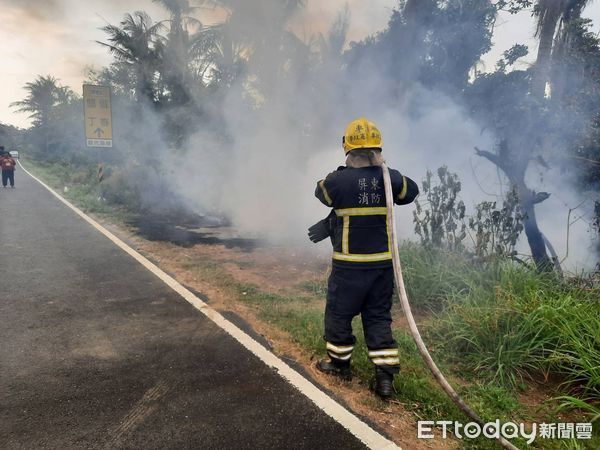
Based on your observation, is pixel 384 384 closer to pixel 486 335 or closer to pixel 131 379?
pixel 486 335

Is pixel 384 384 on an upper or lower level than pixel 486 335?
lower

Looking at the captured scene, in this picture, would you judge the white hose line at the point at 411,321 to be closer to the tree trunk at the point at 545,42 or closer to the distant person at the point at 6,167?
the tree trunk at the point at 545,42

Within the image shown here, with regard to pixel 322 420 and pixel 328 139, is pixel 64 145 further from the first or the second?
pixel 322 420

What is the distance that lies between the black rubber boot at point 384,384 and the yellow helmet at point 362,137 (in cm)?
159

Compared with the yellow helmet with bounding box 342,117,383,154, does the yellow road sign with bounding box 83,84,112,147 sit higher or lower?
higher

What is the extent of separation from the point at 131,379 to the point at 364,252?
1910 millimetres

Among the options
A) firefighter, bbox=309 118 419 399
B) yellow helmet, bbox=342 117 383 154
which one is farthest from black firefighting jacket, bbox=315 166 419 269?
yellow helmet, bbox=342 117 383 154

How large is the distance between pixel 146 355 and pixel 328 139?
8.16 m

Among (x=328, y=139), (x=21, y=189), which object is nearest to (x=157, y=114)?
(x=328, y=139)

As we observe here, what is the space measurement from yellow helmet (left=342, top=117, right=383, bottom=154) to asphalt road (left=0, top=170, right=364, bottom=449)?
180 cm

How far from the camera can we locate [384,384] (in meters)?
2.68

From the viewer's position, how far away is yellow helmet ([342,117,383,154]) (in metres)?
2.78

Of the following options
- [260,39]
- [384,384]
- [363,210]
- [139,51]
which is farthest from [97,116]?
[384,384]

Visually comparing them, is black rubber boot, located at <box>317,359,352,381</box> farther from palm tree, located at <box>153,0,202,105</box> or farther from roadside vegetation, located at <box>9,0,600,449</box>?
palm tree, located at <box>153,0,202,105</box>
